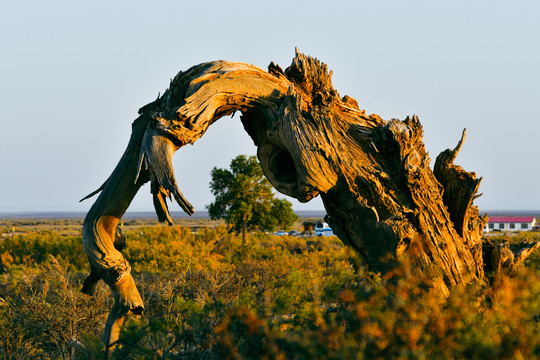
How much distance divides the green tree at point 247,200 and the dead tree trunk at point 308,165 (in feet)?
70.2

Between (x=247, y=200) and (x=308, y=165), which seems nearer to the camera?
(x=308, y=165)

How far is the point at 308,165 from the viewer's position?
A: 4.12 m

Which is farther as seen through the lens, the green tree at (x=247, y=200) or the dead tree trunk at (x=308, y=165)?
the green tree at (x=247, y=200)

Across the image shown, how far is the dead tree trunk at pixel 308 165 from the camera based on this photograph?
13.0 feet

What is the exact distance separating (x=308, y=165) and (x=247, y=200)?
22515mm

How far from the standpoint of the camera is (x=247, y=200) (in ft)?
87.1

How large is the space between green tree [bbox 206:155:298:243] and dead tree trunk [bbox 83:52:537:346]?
21.4 meters

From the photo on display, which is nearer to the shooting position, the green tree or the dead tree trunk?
the dead tree trunk

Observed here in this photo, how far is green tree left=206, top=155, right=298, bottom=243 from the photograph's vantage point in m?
26.2

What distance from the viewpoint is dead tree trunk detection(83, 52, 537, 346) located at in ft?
13.0

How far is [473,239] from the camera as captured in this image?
4.75 meters

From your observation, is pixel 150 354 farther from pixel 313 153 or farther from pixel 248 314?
pixel 313 153

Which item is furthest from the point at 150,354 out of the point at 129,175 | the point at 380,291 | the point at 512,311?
the point at 512,311

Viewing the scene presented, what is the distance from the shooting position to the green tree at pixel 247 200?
2619 cm
